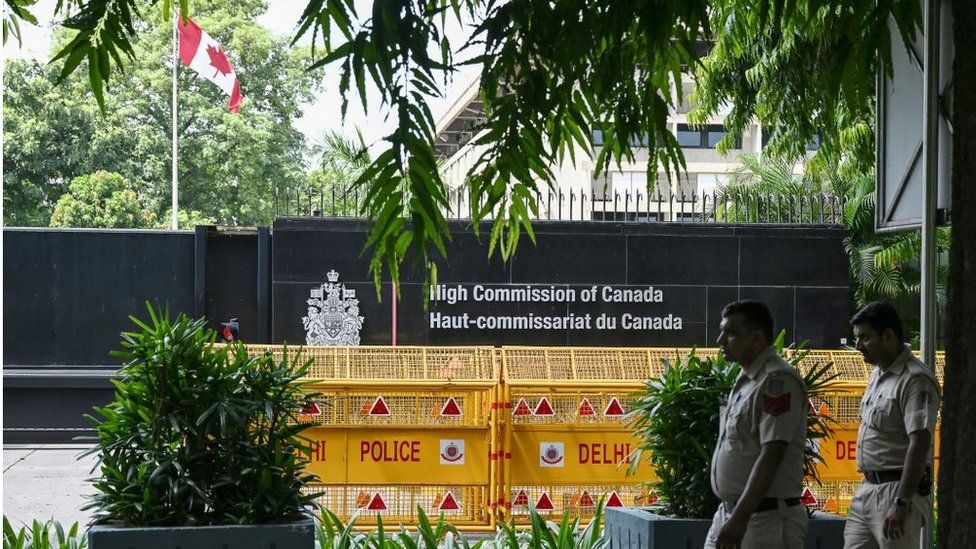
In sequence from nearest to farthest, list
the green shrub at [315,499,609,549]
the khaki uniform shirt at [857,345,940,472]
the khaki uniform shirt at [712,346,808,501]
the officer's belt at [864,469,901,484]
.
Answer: the khaki uniform shirt at [712,346,808,501] < the khaki uniform shirt at [857,345,940,472] < the officer's belt at [864,469,901,484] < the green shrub at [315,499,609,549]

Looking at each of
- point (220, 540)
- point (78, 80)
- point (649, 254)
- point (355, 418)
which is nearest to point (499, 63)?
point (220, 540)

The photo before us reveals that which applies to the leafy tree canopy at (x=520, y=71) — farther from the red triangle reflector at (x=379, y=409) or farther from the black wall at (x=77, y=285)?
the black wall at (x=77, y=285)

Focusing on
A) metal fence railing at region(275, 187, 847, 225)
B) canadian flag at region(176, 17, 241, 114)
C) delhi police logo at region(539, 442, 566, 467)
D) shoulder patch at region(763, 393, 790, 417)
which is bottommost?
delhi police logo at region(539, 442, 566, 467)

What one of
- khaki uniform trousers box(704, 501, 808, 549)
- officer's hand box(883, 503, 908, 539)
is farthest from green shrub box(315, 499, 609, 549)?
khaki uniform trousers box(704, 501, 808, 549)

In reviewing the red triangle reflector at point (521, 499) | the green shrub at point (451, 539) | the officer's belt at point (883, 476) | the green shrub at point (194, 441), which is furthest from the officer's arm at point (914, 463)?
the red triangle reflector at point (521, 499)

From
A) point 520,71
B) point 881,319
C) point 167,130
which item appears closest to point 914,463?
point 881,319

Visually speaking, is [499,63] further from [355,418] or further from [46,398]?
[46,398]

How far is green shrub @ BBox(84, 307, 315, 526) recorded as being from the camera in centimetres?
618

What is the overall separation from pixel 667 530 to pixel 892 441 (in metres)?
1.34

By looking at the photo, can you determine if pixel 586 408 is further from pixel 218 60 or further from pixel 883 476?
pixel 218 60

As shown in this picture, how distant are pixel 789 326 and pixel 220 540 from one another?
35.5 feet

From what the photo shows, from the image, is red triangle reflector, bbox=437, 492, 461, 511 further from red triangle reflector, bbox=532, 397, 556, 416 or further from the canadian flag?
the canadian flag

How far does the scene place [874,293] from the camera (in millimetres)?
23156

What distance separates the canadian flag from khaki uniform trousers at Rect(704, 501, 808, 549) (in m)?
25.4
